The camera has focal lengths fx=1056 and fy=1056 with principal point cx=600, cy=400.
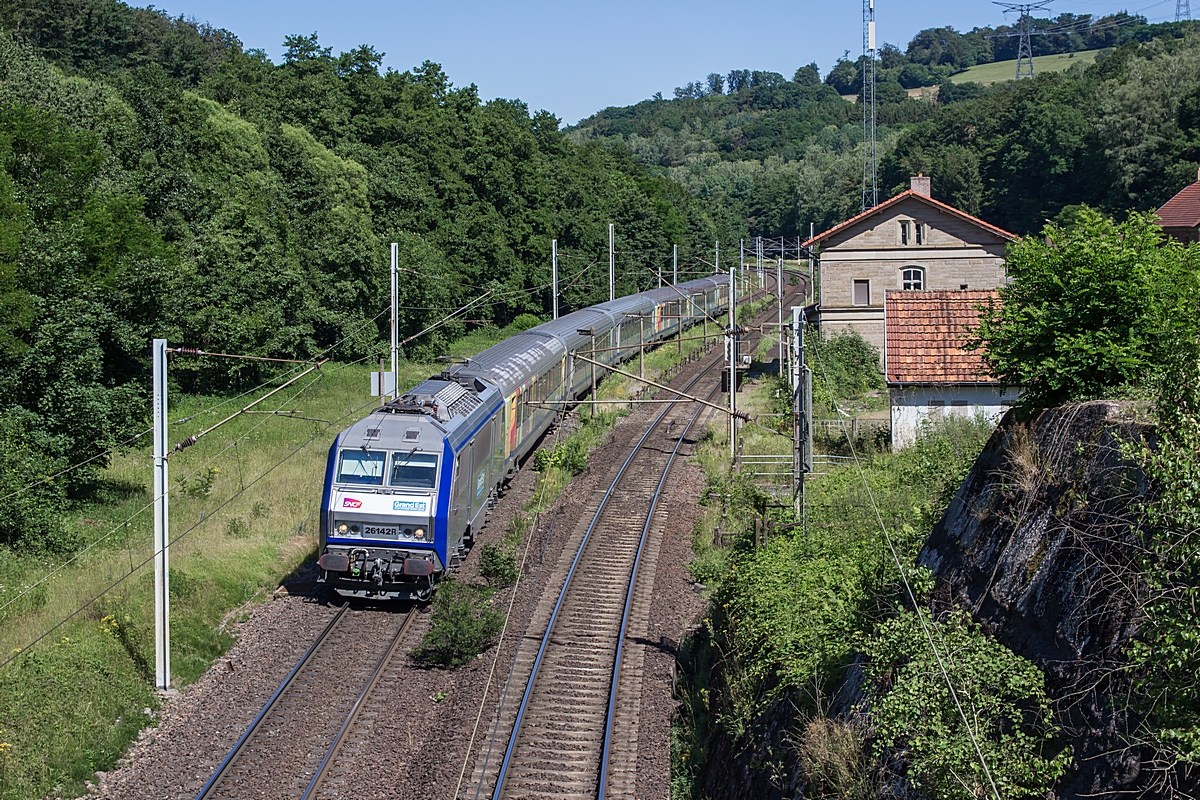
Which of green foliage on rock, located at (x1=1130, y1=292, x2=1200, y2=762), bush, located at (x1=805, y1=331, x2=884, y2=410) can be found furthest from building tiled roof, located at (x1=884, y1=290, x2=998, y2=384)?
green foliage on rock, located at (x1=1130, y1=292, x2=1200, y2=762)

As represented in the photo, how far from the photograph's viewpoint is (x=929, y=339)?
26.5 metres

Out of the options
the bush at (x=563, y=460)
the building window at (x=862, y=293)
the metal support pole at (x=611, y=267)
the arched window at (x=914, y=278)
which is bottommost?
the bush at (x=563, y=460)

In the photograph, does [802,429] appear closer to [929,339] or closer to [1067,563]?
[1067,563]

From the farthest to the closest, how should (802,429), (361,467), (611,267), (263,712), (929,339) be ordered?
(611,267)
(929,339)
(802,429)
(361,467)
(263,712)

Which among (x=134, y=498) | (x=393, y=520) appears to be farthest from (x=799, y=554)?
(x=134, y=498)

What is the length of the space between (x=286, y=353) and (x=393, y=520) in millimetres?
23420

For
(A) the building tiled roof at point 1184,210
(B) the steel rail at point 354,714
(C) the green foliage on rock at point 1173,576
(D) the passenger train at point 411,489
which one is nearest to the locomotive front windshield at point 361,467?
(D) the passenger train at point 411,489

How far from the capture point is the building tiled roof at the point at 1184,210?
129 ft

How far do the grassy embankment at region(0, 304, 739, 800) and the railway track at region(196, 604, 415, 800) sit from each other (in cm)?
150

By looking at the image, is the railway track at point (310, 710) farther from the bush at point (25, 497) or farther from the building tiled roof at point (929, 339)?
the building tiled roof at point (929, 339)

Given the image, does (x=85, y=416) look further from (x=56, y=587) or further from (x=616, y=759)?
(x=616, y=759)

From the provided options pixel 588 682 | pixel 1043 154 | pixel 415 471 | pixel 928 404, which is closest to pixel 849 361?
pixel 928 404

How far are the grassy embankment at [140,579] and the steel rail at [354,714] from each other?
2502 millimetres

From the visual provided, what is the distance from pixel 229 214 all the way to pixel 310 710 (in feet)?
89.9
